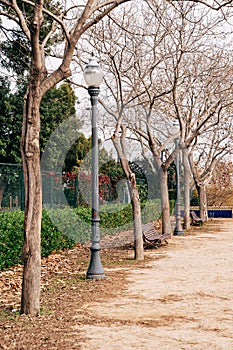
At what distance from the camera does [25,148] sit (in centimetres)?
742

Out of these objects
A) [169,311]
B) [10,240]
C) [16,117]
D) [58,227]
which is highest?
[16,117]

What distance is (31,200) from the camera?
746 cm

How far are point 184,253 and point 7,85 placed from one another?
20.2 metres

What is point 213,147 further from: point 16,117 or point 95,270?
point 95,270

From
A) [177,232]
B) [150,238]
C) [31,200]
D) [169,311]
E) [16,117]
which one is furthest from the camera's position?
[16,117]

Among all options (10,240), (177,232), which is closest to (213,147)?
(177,232)

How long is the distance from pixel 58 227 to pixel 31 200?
8072 mm

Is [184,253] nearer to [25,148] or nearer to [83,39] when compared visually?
[83,39]

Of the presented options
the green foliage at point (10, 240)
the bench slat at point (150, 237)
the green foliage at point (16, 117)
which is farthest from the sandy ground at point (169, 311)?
the green foliage at point (16, 117)

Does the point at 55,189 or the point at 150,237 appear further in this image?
the point at 55,189

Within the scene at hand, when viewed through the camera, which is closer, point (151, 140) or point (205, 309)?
point (205, 309)

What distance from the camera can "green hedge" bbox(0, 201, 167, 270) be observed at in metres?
11.9

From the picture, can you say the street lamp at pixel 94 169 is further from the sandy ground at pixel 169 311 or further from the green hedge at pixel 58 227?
the green hedge at pixel 58 227

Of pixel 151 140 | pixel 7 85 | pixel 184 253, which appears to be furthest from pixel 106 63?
pixel 7 85
